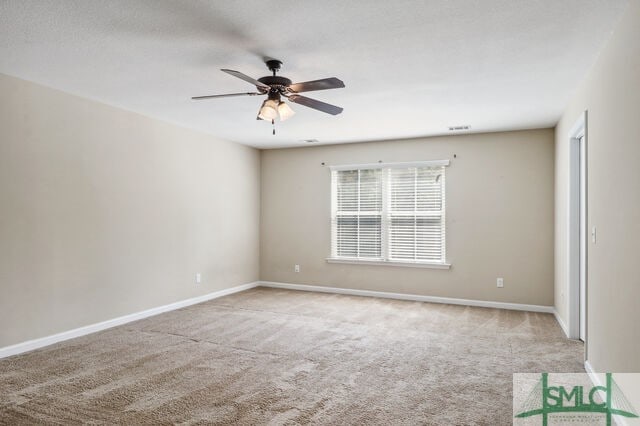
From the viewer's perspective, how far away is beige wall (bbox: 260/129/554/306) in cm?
572

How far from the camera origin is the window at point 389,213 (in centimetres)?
631

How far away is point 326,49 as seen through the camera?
3.11 meters

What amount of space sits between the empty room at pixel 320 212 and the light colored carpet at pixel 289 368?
27mm

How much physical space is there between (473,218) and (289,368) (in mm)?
3733

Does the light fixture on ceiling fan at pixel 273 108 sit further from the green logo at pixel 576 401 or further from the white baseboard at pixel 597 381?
the white baseboard at pixel 597 381

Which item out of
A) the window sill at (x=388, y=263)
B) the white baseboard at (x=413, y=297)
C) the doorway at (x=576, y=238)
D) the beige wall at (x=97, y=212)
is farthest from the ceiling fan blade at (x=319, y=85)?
the white baseboard at (x=413, y=297)

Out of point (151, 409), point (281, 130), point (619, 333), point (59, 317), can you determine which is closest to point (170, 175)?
point (281, 130)

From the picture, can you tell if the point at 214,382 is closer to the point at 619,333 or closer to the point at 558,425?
the point at 558,425

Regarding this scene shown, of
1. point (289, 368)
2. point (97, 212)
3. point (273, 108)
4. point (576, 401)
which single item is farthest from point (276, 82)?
point (576, 401)

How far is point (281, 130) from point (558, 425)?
461 cm

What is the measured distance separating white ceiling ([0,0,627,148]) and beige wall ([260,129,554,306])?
44.2 inches

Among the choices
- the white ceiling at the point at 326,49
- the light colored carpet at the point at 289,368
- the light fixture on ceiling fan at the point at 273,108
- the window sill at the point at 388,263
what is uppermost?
the white ceiling at the point at 326,49

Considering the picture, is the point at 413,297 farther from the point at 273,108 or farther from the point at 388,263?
the point at 273,108

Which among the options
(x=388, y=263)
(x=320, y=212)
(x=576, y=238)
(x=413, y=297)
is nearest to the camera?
(x=576, y=238)
